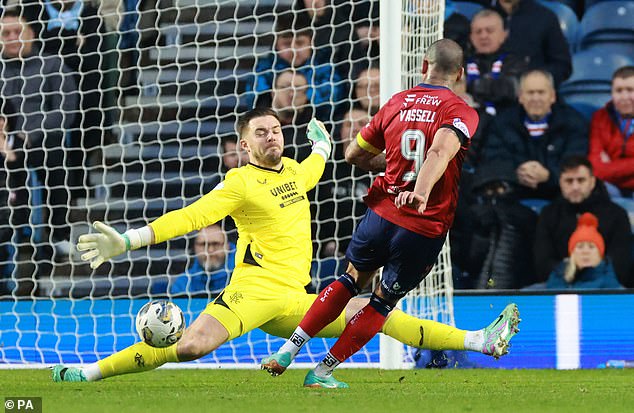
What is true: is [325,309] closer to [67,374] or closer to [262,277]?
[262,277]

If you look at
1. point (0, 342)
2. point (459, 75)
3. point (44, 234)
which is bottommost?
point (0, 342)

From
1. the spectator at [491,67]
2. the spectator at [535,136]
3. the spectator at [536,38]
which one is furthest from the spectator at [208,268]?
the spectator at [536,38]

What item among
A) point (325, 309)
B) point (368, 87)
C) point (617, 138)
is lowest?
point (325, 309)

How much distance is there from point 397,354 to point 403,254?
2301 millimetres

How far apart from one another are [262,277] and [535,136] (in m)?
3.74

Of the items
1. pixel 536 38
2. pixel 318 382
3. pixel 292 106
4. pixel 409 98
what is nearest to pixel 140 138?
pixel 292 106

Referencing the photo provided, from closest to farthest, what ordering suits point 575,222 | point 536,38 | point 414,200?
point 414,200, point 575,222, point 536,38

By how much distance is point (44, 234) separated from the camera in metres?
9.52

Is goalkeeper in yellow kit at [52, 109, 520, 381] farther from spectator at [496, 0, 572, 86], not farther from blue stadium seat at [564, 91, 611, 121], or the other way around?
blue stadium seat at [564, 91, 611, 121]

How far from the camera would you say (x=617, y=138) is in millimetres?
9531

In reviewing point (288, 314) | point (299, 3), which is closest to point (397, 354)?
point (288, 314)

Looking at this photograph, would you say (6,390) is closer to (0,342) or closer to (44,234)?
(0,342)

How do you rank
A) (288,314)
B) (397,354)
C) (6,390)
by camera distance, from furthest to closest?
1. (397,354)
2. (288,314)
3. (6,390)

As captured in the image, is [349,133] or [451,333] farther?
[349,133]
